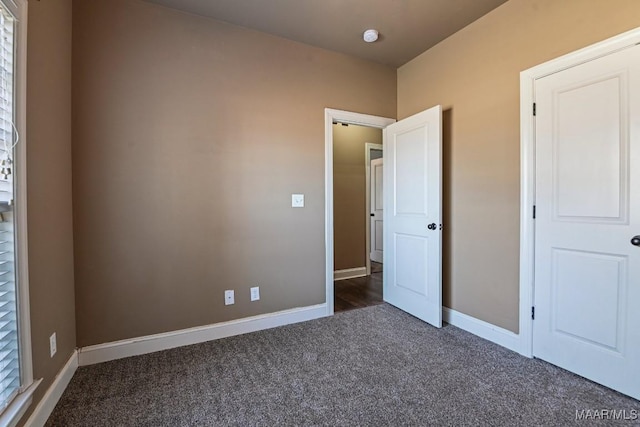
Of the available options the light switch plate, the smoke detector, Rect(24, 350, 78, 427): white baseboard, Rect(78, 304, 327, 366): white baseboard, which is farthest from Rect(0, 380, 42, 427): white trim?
the smoke detector

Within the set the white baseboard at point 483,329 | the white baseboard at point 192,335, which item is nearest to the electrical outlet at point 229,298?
the white baseboard at point 192,335

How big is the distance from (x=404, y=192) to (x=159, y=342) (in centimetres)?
256

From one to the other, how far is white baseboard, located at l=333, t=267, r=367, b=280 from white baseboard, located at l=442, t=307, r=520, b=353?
6.26 feet

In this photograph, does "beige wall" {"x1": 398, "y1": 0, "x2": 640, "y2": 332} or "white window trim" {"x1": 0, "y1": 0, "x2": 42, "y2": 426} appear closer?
"white window trim" {"x1": 0, "y1": 0, "x2": 42, "y2": 426}

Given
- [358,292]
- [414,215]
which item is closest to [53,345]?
[414,215]

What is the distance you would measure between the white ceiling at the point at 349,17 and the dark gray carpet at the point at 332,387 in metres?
2.66

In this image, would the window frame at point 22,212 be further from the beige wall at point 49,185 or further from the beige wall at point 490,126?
the beige wall at point 490,126

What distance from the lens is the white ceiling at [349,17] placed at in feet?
7.55

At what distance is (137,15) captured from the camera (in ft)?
7.41

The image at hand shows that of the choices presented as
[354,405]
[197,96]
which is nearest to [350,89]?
[197,96]

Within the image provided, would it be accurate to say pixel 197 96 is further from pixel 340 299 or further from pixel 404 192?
pixel 340 299

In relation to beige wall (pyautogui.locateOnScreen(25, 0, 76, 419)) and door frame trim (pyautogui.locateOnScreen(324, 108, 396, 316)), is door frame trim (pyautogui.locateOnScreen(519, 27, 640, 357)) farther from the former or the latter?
beige wall (pyautogui.locateOnScreen(25, 0, 76, 419))

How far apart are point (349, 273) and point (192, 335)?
8.80 feet

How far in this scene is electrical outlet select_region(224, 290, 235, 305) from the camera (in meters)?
2.58
